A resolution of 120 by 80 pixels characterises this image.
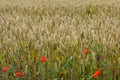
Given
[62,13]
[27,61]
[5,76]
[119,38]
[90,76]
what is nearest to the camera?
[90,76]

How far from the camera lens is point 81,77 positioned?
1549 millimetres

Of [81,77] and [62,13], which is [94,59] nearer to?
[81,77]

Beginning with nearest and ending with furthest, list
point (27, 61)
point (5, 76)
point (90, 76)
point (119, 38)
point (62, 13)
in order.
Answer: point (90, 76) → point (5, 76) → point (27, 61) → point (119, 38) → point (62, 13)

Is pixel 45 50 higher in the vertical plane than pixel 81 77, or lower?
higher

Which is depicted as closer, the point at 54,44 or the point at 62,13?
the point at 54,44

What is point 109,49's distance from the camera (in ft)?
5.87

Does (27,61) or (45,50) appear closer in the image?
(27,61)

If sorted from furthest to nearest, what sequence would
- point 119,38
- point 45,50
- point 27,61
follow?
point 119,38 < point 45,50 < point 27,61

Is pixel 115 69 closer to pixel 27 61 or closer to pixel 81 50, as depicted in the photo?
pixel 81 50

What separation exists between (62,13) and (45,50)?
7.90ft

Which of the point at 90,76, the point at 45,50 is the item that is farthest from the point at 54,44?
the point at 90,76

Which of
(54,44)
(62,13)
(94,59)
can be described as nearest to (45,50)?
(54,44)

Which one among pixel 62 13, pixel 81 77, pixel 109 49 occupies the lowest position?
pixel 81 77

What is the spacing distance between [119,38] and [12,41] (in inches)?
31.5
